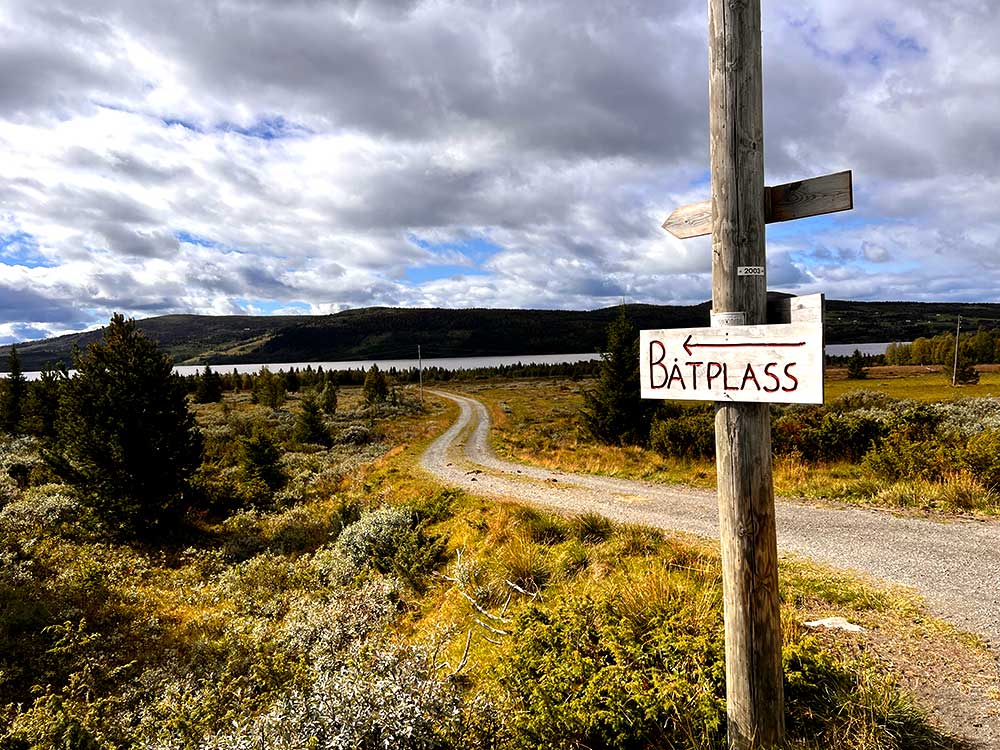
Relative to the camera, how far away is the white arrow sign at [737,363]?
2381 millimetres

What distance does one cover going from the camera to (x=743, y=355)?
2570mm

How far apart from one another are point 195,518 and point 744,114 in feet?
57.1

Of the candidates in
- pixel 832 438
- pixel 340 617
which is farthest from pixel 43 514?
pixel 832 438

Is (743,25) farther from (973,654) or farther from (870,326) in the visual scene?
(870,326)

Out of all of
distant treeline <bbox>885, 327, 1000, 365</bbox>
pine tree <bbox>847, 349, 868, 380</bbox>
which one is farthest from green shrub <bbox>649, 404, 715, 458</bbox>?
distant treeline <bbox>885, 327, 1000, 365</bbox>

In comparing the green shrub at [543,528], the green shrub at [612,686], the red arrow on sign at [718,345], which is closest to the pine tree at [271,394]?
the green shrub at [543,528]

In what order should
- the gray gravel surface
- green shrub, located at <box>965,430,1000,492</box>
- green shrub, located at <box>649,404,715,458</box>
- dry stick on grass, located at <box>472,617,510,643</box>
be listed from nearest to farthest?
the gray gravel surface → dry stick on grass, located at <box>472,617,510,643</box> → green shrub, located at <box>965,430,1000,492</box> → green shrub, located at <box>649,404,715,458</box>

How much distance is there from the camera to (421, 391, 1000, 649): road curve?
5.39m

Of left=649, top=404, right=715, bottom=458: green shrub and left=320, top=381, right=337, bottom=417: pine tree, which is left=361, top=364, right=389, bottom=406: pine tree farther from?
left=649, top=404, right=715, bottom=458: green shrub

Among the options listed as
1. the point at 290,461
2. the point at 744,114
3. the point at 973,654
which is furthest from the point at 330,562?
the point at 290,461

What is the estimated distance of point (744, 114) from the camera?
2.63 metres

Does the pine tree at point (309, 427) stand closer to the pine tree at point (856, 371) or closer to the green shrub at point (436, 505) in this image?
the green shrub at point (436, 505)

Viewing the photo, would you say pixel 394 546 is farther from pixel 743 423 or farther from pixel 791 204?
pixel 791 204

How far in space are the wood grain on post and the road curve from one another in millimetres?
3342
